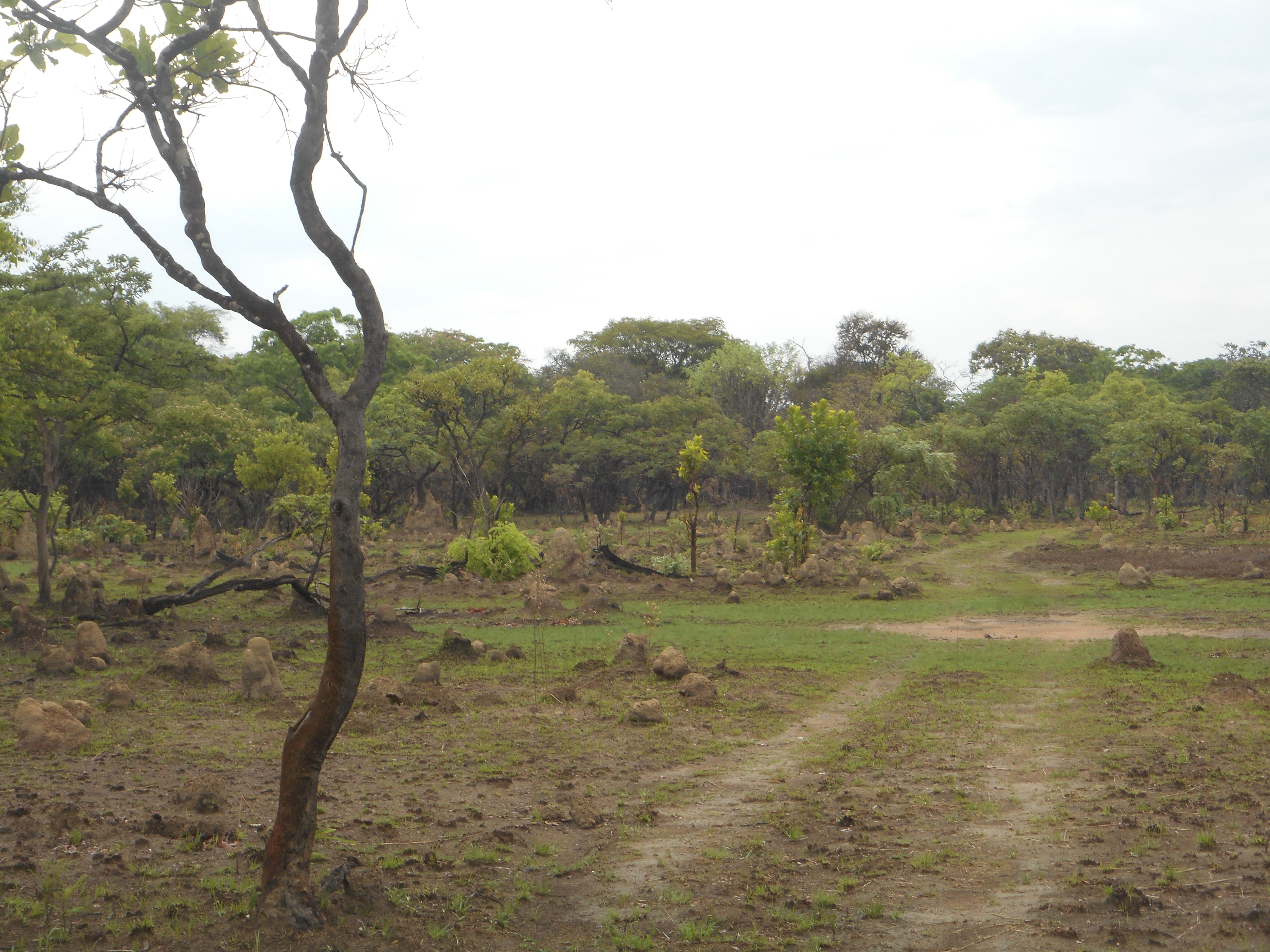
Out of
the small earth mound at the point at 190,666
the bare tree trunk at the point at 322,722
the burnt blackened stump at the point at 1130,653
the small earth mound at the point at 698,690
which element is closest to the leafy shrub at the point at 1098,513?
the burnt blackened stump at the point at 1130,653

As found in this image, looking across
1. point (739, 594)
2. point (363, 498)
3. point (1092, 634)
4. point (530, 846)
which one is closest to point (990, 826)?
point (530, 846)

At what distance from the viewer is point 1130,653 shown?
1283 centimetres

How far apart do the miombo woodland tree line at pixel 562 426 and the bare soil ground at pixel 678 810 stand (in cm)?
738

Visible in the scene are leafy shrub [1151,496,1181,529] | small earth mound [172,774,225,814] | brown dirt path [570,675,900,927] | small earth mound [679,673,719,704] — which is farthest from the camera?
leafy shrub [1151,496,1181,529]

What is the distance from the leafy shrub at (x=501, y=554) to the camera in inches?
754

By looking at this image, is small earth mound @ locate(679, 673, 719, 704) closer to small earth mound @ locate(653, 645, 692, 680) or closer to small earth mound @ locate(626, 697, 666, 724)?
small earth mound @ locate(653, 645, 692, 680)

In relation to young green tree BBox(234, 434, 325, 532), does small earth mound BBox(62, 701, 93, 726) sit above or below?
below

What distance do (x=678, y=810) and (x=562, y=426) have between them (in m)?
40.3

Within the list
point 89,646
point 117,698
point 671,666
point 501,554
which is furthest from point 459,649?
point 501,554

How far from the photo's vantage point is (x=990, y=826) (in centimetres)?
665

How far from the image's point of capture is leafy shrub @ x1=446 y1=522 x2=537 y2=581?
754 inches

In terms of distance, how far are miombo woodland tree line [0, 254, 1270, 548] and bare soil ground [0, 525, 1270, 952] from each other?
7.38 meters

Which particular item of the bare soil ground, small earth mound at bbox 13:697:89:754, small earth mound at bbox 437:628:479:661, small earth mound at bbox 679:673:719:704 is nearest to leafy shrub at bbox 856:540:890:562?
the bare soil ground

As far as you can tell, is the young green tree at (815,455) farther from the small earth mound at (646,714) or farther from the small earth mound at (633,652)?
the small earth mound at (646,714)
